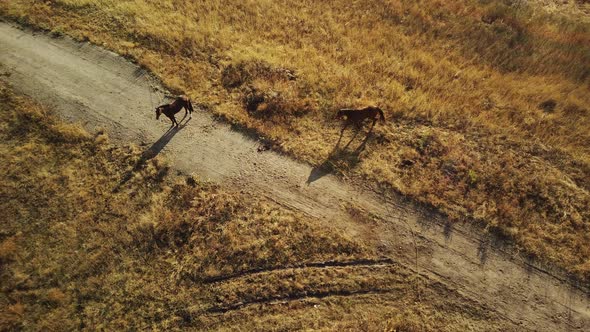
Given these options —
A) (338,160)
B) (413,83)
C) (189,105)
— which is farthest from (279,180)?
(413,83)

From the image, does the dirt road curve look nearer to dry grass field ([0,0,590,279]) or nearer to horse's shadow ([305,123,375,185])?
horse's shadow ([305,123,375,185])

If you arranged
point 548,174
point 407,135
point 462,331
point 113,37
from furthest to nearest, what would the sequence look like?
point 113,37, point 407,135, point 548,174, point 462,331

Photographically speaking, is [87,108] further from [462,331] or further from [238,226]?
[462,331]

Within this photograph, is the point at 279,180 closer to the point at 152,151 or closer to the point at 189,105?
the point at 189,105

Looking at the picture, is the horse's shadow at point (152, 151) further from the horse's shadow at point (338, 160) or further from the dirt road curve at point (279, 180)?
the horse's shadow at point (338, 160)

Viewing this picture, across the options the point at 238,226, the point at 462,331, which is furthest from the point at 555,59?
the point at 238,226

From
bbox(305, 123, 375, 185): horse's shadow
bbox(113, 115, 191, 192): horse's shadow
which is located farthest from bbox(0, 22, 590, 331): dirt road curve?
bbox(305, 123, 375, 185): horse's shadow
